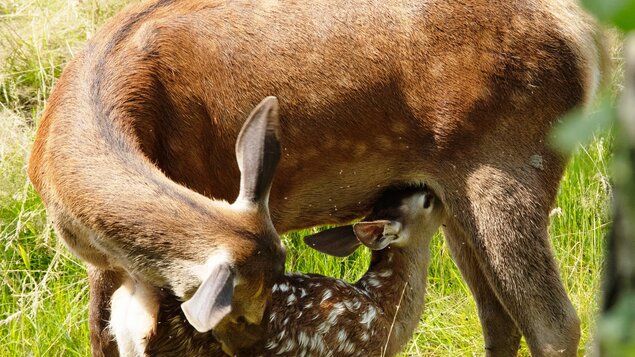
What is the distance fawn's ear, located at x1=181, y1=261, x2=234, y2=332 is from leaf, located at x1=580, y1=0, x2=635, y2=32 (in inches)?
94.3

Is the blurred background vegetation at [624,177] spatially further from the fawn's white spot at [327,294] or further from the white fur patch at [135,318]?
the fawn's white spot at [327,294]

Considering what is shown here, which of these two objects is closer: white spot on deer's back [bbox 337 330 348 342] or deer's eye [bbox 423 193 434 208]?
white spot on deer's back [bbox 337 330 348 342]

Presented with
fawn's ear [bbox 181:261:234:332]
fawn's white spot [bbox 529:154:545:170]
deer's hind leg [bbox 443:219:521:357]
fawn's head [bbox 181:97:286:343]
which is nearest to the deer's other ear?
fawn's head [bbox 181:97:286:343]

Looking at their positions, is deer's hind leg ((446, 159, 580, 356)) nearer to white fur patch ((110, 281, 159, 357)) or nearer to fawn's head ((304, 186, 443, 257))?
fawn's head ((304, 186, 443, 257))

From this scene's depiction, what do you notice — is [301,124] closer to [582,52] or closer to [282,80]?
[282,80]

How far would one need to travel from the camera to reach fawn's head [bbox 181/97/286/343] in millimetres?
3182

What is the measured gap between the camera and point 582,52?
13.1 feet

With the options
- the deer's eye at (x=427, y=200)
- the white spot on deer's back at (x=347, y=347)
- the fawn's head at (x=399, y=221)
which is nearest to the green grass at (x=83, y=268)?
the fawn's head at (x=399, y=221)

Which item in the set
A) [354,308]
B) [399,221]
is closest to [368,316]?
[354,308]

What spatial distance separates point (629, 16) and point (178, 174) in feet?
10.4

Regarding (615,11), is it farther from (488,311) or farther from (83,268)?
(83,268)

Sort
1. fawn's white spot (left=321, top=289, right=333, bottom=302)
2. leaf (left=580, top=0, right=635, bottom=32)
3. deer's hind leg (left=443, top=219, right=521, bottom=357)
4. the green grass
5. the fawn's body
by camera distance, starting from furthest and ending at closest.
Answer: the green grass → deer's hind leg (left=443, top=219, right=521, bottom=357) → fawn's white spot (left=321, top=289, right=333, bottom=302) → the fawn's body → leaf (left=580, top=0, right=635, bottom=32)

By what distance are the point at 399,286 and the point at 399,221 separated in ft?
0.90

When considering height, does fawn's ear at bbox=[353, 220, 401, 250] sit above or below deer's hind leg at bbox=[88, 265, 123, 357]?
above
